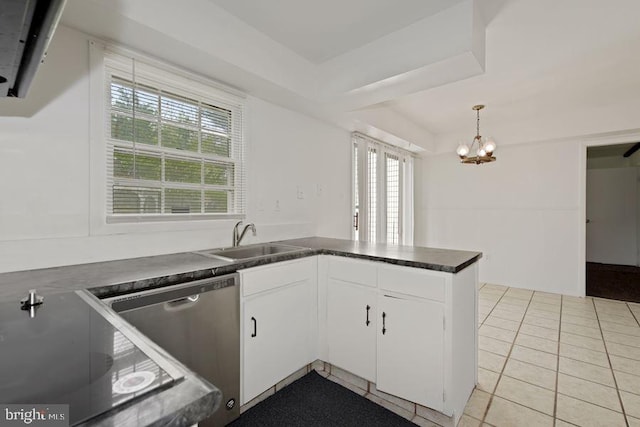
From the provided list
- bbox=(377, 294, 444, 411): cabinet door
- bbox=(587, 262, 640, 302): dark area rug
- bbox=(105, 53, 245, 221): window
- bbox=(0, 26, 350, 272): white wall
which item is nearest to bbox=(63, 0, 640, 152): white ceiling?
bbox=(105, 53, 245, 221): window

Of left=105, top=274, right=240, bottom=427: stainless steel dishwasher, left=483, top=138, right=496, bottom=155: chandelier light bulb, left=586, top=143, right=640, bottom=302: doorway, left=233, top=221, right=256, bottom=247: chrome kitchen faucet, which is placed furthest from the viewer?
left=586, top=143, right=640, bottom=302: doorway

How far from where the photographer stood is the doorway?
6207 millimetres

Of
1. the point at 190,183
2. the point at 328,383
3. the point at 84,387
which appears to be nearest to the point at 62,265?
the point at 190,183

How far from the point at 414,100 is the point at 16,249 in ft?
12.7

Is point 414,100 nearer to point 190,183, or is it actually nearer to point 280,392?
point 190,183

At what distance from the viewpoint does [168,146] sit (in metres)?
2.12

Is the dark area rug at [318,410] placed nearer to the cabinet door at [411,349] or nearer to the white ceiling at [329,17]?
the cabinet door at [411,349]

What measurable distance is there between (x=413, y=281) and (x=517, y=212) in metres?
4.04

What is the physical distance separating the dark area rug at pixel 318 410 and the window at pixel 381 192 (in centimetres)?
218

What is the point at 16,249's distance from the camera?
4.96 feet

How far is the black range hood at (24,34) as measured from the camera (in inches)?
24.8

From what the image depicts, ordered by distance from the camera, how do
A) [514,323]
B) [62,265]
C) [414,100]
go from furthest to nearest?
[414,100], [514,323], [62,265]

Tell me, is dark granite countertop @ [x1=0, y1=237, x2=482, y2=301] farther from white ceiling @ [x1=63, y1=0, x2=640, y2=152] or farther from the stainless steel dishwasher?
white ceiling @ [x1=63, y1=0, x2=640, y2=152]

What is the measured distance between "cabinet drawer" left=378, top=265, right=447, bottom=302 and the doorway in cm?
613
